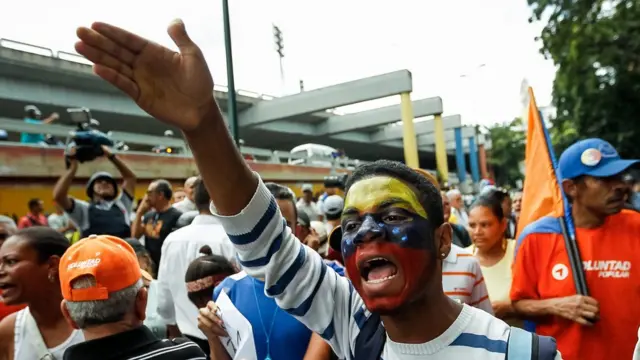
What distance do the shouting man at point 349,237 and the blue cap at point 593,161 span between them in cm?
150

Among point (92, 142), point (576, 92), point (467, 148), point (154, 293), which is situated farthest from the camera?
point (467, 148)

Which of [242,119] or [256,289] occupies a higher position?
[242,119]

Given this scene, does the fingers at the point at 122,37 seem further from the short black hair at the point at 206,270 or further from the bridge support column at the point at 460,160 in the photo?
the bridge support column at the point at 460,160

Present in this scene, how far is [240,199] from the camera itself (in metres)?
1.78

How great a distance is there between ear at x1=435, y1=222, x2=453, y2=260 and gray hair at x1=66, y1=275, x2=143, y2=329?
4.12ft

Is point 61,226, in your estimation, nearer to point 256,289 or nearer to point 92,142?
point 92,142

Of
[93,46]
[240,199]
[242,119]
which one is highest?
[242,119]

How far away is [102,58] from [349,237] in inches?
32.2

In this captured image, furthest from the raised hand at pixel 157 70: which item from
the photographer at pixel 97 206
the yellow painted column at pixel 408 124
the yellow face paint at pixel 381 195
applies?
the yellow painted column at pixel 408 124

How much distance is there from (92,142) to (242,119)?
28348 mm

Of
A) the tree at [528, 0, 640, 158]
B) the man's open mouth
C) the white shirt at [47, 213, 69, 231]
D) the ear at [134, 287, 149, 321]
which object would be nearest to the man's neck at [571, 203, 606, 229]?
the man's open mouth

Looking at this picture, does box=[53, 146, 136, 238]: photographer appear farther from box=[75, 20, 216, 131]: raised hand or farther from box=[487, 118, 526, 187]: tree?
box=[487, 118, 526, 187]: tree

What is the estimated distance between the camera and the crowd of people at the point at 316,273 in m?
1.65

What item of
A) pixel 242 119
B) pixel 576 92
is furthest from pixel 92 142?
pixel 242 119
